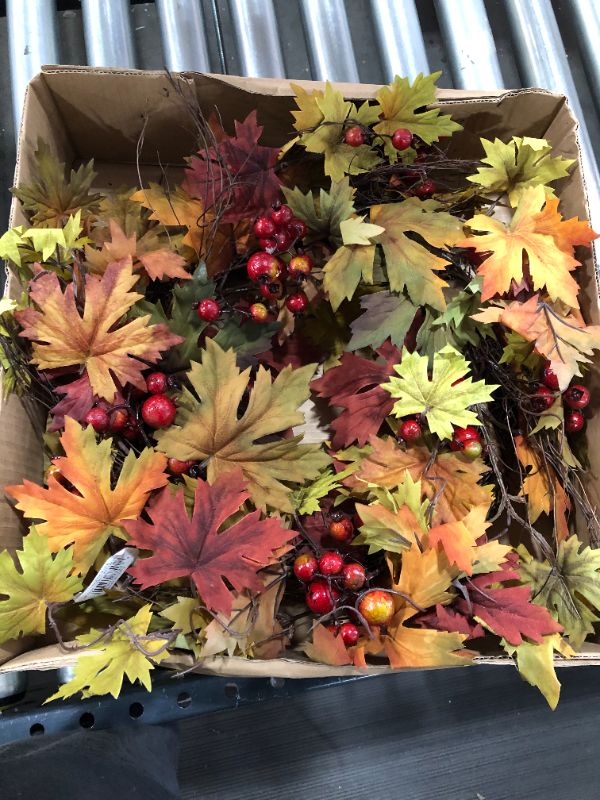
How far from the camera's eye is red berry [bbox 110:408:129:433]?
577mm

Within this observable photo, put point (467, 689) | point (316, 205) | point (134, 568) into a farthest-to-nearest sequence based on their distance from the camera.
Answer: point (467, 689) → point (316, 205) → point (134, 568)

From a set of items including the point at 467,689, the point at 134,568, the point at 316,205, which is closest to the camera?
the point at 134,568

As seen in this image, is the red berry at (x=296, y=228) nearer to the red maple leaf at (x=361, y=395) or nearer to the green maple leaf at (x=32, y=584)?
the red maple leaf at (x=361, y=395)

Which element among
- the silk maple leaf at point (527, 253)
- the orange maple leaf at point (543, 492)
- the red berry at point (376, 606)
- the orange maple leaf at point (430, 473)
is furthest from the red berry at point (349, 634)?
the silk maple leaf at point (527, 253)

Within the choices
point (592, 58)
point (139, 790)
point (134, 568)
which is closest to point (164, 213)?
point (134, 568)

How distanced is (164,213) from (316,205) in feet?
0.53

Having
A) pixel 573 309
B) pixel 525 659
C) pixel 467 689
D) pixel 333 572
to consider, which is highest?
pixel 573 309

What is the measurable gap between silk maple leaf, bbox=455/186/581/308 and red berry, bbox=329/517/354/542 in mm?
254

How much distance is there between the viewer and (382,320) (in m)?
0.66

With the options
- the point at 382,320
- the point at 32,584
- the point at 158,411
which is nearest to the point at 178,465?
the point at 158,411

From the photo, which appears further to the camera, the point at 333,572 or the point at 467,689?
the point at 467,689

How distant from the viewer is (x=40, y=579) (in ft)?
1.72

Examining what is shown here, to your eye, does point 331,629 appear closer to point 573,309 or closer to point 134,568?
point 134,568

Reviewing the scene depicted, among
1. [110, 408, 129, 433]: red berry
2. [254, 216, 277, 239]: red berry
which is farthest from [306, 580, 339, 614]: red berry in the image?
[254, 216, 277, 239]: red berry
